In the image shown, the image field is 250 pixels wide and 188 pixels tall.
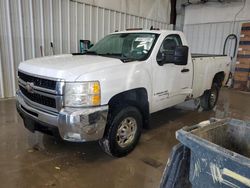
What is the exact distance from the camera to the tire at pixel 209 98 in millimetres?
5217

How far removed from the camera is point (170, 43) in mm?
3660

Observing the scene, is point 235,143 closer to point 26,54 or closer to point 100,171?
point 100,171

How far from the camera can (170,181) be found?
1458mm

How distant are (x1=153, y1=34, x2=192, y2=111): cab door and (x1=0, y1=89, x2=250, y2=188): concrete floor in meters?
0.66

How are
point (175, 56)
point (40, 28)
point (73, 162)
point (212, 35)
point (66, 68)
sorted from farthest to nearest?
point (212, 35) < point (40, 28) < point (175, 56) < point (73, 162) < point (66, 68)

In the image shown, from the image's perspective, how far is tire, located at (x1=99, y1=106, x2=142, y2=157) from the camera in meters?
2.63

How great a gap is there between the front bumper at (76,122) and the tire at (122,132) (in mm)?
210

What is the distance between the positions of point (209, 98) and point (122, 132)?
128 inches

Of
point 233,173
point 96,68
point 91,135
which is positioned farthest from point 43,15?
point 233,173

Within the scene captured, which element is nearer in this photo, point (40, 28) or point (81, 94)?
point (81, 94)

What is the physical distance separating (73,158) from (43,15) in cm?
469

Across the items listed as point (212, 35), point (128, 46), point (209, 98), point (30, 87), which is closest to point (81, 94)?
point (30, 87)

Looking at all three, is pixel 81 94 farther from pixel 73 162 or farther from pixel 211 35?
pixel 211 35

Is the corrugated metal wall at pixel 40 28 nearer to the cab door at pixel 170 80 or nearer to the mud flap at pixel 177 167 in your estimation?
the cab door at pixel 170 80
